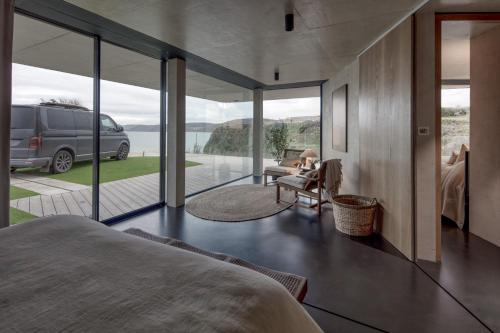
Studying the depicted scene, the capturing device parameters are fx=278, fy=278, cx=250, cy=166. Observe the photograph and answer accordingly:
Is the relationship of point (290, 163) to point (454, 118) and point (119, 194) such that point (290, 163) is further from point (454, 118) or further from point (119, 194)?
point (119, 194)

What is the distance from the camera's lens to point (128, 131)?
159 inches

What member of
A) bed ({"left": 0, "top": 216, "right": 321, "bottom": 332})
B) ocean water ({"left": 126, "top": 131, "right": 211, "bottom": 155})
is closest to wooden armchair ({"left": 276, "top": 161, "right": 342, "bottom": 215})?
ocean water ({"left": 126, "top": 131, "right": 211, "bottom": 155})

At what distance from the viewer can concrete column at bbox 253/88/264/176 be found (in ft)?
23.6

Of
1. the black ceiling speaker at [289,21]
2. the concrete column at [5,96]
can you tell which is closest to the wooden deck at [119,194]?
the concrete column at [5,96]

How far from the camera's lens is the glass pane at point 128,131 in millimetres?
3689

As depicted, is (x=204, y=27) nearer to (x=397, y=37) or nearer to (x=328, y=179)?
(x=397, y=37)

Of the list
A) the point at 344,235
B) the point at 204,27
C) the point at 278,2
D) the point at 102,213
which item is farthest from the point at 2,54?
the point at 344,235

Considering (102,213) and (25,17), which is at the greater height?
(25,17)

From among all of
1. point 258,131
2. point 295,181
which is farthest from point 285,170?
point 258,131

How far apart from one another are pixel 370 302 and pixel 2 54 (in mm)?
3433

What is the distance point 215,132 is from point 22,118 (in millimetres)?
3519

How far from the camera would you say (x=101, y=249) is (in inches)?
46.6

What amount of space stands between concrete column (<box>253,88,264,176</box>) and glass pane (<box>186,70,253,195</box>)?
109mm

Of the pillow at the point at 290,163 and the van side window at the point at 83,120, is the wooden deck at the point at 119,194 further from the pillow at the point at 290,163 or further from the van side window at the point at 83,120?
the pillow at the point at 290,163
